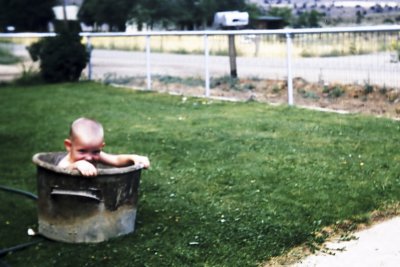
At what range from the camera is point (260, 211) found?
4.81 meters

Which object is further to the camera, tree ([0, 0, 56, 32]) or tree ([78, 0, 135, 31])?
tree ([78, 0, 135, 31])

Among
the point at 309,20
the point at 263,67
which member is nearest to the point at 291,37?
the point at 309,20

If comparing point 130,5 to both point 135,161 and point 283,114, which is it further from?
point 135,161

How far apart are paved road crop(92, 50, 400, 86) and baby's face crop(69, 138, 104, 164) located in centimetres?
566

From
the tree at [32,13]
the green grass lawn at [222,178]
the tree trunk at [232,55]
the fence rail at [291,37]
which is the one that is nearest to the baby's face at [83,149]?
the green grass lawn at [222,178]

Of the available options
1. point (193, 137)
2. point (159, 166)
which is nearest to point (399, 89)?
point (193, 137)

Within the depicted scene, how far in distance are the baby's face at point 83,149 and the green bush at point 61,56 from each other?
11.7 m

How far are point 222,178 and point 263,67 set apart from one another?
21.4ft

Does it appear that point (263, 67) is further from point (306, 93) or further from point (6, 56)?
point (6, 56)

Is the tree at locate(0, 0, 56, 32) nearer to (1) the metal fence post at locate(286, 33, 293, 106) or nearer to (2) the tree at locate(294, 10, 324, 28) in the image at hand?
(1) the metal fence post at locate(286, 33, 293, 106)

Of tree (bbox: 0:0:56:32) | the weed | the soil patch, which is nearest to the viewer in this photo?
the soil patch

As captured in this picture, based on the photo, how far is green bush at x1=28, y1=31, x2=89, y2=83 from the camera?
15766mm

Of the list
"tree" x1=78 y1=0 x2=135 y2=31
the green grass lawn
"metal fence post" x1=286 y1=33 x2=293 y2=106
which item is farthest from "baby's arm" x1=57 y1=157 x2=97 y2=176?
"tree" x1=78 y1=0 x2=135 y2=31

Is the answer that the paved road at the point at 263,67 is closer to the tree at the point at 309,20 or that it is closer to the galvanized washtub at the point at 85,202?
the tree at the point at 309,20
